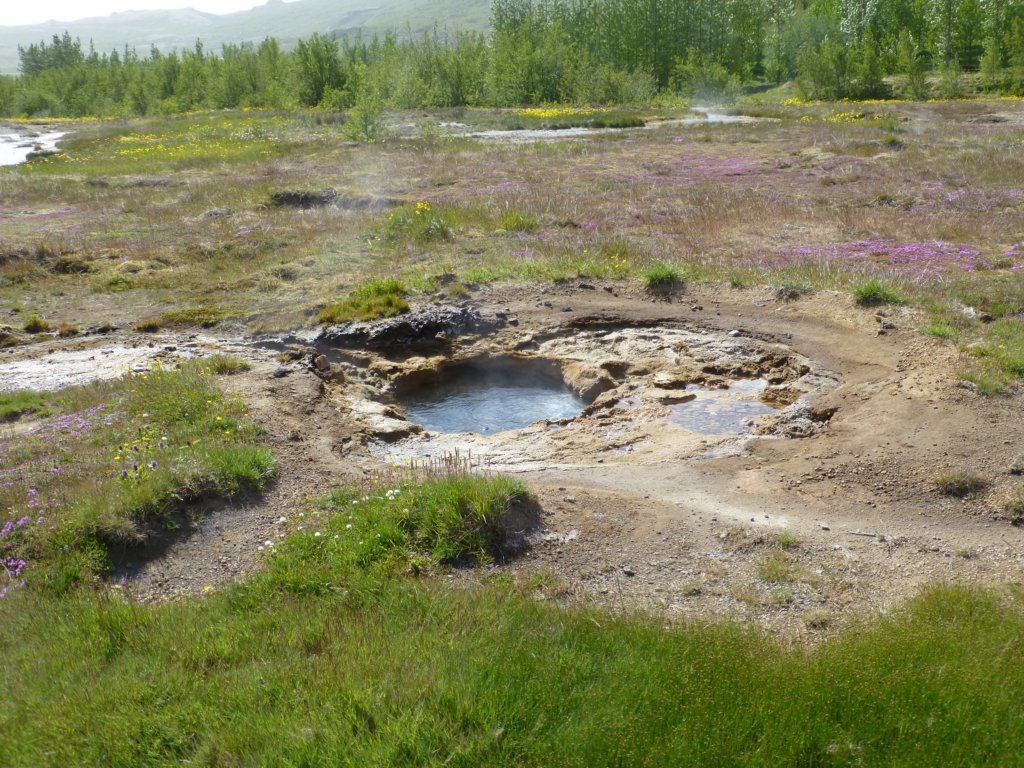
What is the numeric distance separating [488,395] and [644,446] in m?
3.98

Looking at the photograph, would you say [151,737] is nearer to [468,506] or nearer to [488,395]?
[468,506]

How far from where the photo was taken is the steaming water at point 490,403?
1274cm

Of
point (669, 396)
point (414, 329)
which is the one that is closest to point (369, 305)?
point (414, 329)

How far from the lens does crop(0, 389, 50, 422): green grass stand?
11.6 metres

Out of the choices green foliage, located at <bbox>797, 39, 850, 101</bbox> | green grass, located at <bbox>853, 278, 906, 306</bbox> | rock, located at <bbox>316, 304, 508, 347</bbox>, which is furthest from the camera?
green foliage, located at <bbox>797, 39, 850, 101</bbox>

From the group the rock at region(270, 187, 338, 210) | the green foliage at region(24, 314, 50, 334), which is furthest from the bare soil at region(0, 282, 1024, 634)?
the rock at region(270, 187, 338, 210)

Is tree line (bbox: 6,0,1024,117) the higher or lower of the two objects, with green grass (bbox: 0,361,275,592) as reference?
higher

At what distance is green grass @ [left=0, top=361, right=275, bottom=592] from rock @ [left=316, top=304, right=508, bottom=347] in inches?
129

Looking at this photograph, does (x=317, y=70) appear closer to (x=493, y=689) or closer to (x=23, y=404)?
(x=23, y=404)

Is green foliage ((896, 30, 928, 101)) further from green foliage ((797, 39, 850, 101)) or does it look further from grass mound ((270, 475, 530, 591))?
grass mound ((270, 475, 530, 591))

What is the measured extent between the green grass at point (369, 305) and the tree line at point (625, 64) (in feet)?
176

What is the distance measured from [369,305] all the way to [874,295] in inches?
411

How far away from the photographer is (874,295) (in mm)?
14812

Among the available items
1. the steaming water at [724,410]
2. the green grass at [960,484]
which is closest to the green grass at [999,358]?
the green grass at [960,484]
